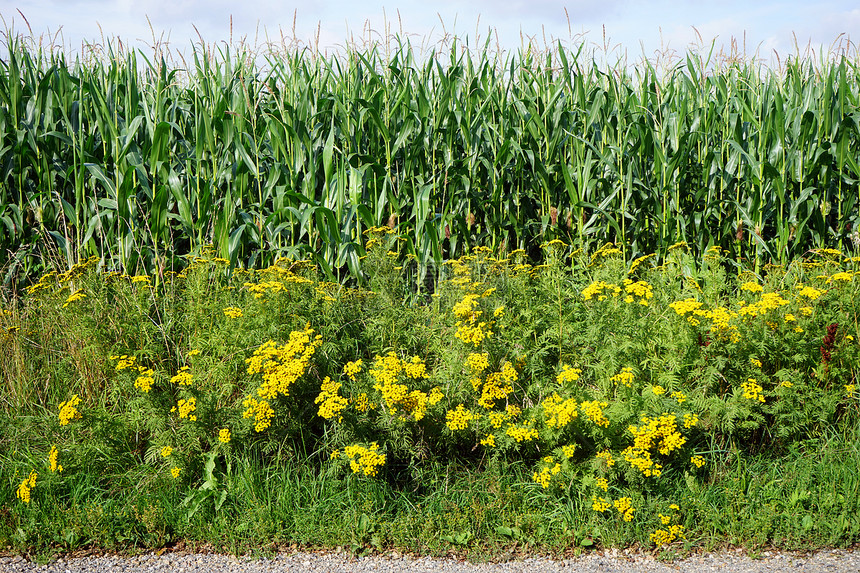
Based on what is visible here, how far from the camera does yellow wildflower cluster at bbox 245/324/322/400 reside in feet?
10.7

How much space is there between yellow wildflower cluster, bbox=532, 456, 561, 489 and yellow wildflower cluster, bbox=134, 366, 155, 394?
2077 mm

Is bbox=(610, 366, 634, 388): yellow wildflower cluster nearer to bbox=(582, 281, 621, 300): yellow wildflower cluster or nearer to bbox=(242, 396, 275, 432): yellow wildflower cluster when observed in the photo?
bbox=(582, 281, 621, 300): yellow wildflower cluster

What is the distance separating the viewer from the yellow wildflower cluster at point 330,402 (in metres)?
3.20

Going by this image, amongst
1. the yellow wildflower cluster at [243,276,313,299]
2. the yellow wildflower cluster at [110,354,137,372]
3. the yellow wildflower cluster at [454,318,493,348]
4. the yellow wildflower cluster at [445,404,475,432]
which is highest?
the yellow wildflower cluster at [243,276,313,299]

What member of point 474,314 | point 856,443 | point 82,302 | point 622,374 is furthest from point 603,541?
point 82,302

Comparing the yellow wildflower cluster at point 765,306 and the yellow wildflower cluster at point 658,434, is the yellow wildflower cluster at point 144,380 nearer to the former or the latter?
the yellow wildflower cluster at point 658,434

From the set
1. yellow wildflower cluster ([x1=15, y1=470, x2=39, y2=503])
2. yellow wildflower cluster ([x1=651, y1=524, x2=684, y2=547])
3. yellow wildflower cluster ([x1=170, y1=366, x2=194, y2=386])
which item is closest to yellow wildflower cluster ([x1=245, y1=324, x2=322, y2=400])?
yellow wildflower cluster ([x1=170, y1=366, x2=194, y2=386])

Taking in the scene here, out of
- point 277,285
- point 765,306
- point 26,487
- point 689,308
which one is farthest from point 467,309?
point 26,487

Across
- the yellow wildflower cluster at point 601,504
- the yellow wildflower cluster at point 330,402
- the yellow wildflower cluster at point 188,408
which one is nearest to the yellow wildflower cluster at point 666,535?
the yellow wildflower cluster at point 601,504

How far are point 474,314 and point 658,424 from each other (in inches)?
44.8

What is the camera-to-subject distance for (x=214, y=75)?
21.8 feet

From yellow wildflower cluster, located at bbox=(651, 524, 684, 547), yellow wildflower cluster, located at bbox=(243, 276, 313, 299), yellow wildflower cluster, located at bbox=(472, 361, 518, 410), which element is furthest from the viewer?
yellow wildflower cluster, located at bbox=(243, 276, 313, 299)

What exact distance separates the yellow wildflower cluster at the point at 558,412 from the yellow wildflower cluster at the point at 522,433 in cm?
10

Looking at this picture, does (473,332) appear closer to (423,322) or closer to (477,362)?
(477,362)
